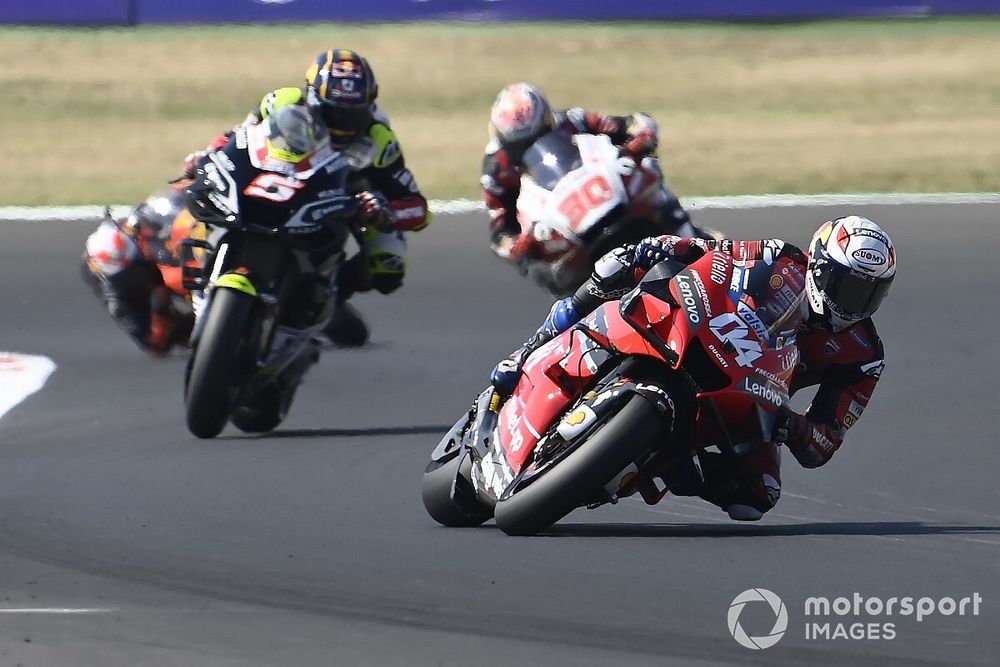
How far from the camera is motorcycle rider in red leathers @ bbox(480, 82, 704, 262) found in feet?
38.0

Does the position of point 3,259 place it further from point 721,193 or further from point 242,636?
point 242,636

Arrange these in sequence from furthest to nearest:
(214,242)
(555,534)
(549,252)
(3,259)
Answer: (3,259) < (549,252) < (214,242) < (555,534)

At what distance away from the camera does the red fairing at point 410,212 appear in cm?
1032

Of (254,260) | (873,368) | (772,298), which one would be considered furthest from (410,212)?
(772,298)

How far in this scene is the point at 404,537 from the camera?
696 cm

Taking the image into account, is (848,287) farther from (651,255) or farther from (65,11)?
(65,11)

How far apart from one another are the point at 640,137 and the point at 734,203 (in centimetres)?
379

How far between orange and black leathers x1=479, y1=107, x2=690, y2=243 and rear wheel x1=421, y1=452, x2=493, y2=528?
4.75 m

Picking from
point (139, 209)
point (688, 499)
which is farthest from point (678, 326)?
point (139, 209)

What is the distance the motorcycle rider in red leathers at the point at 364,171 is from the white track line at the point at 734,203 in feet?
15.3

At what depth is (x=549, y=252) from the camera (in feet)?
37.3

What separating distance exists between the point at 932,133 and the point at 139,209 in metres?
10.6

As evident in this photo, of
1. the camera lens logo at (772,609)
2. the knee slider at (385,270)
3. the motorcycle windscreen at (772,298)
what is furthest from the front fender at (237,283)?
the camera lens logo at (772,609)

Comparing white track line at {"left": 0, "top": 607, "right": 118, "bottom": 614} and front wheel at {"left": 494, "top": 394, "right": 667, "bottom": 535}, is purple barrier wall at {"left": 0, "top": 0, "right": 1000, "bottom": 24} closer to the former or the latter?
front wheel at {"left": 494, "top": 394, "right": 667, "bottom": 535}
